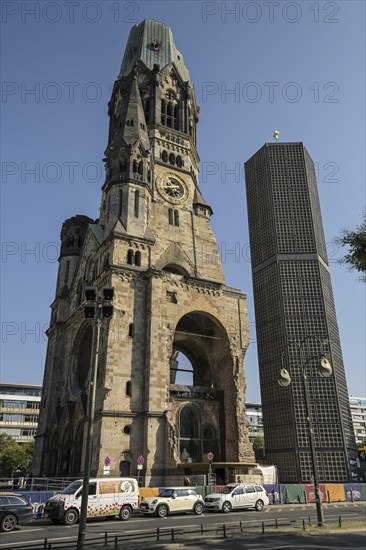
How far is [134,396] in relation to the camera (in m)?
36.1

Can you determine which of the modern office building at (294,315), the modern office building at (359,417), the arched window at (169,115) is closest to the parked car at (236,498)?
the modern office building at (294,315)

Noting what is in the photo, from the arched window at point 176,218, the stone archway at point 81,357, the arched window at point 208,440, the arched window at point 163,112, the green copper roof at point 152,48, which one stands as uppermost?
the green copper roof at point 152,48

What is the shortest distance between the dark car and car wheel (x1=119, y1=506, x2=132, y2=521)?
14.8 ft

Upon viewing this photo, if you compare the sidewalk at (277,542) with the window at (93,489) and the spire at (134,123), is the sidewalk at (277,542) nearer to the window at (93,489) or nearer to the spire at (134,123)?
the window at (93,489)

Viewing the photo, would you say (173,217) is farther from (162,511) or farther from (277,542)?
(277,542)

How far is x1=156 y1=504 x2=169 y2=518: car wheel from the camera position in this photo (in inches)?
933

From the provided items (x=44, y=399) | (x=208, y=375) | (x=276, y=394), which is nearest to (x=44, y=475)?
(x=44, y=399)

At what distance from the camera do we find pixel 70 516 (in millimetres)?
20609

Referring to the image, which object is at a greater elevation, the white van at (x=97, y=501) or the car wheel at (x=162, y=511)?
the white van at (x=97, y=501)

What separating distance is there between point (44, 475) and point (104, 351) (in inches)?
673

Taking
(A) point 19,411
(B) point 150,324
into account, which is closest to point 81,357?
(B) point 150,324

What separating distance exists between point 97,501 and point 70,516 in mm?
1432

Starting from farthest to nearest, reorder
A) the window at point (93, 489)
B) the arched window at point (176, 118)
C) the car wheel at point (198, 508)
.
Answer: the arched window at point (176, 118) < the car wheel at point (198, 508) < the window at point (93, 489)

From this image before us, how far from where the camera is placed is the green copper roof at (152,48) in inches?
2514
